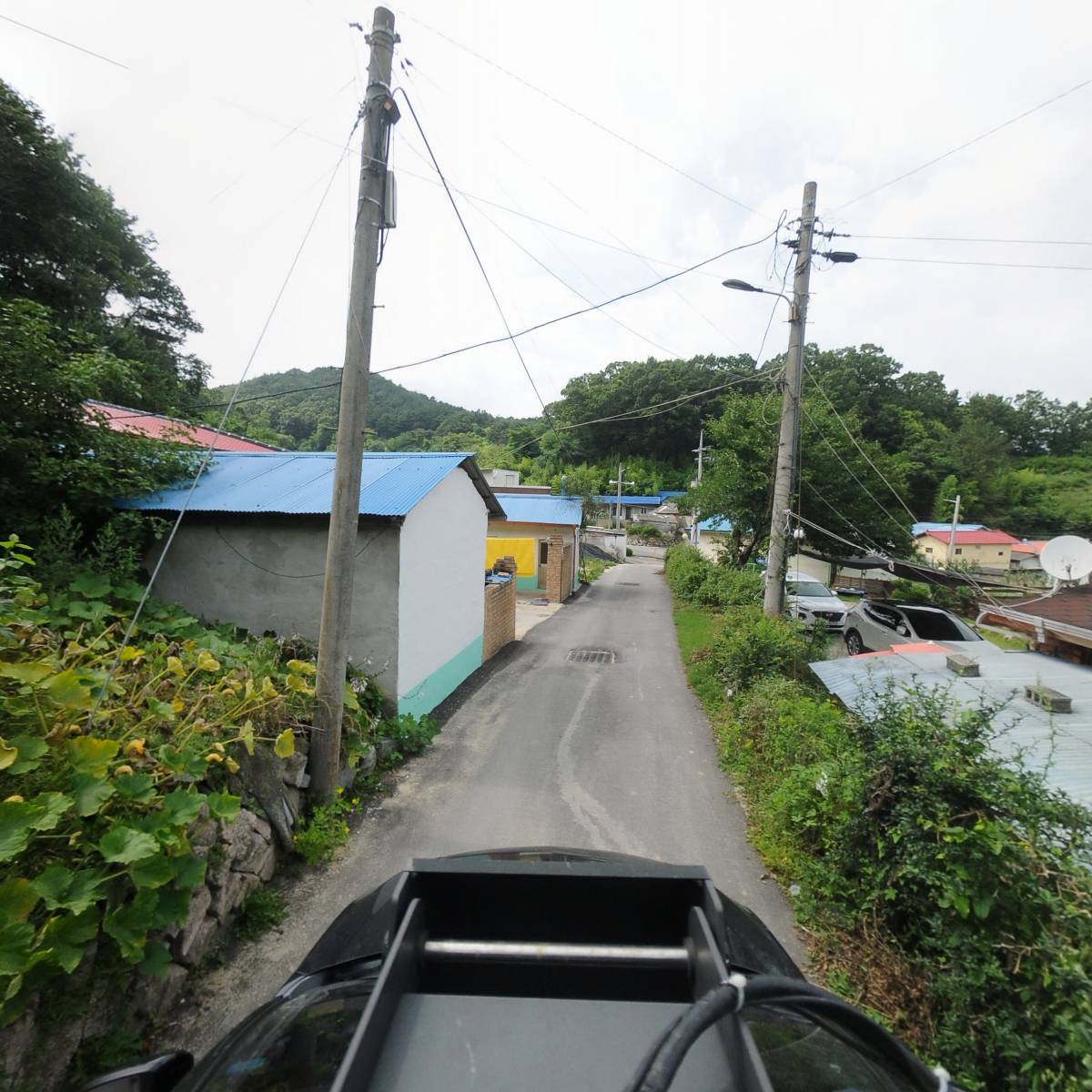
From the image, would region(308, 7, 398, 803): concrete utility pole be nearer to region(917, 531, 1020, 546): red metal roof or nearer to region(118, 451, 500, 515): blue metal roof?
region(118, 451, 500, 515): blue metal roof

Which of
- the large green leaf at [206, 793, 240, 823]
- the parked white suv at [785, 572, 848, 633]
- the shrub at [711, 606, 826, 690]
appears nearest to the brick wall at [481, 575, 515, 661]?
the shrub at [711, 606, 826, 690]

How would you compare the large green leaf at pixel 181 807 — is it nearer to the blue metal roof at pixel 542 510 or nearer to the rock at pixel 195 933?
the rock at pixel 195 933

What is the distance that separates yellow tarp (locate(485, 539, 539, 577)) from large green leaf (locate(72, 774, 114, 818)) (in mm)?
17046

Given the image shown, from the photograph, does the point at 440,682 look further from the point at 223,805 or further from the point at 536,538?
the point at 536,538

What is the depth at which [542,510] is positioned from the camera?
19562 mm

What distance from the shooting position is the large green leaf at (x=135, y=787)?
2.60 meters

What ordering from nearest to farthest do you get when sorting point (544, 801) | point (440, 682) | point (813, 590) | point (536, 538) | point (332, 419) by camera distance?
point (544, 801), point (440, 682), point (813, 590), point (536, 538), point (332, 419)

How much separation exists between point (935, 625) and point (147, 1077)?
531 inches

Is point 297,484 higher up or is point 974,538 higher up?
point 297,484

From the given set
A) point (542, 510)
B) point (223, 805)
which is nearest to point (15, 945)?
point (223, 805)

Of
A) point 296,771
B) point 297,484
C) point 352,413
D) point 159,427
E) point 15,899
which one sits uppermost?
point 159,427

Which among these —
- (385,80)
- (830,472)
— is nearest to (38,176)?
(385,80)

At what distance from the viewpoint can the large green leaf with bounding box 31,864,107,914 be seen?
2082 millimetres

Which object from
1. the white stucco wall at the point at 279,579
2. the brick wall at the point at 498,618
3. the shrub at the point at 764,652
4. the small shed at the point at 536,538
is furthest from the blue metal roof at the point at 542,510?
the white stucco wall at the point at 279,579
